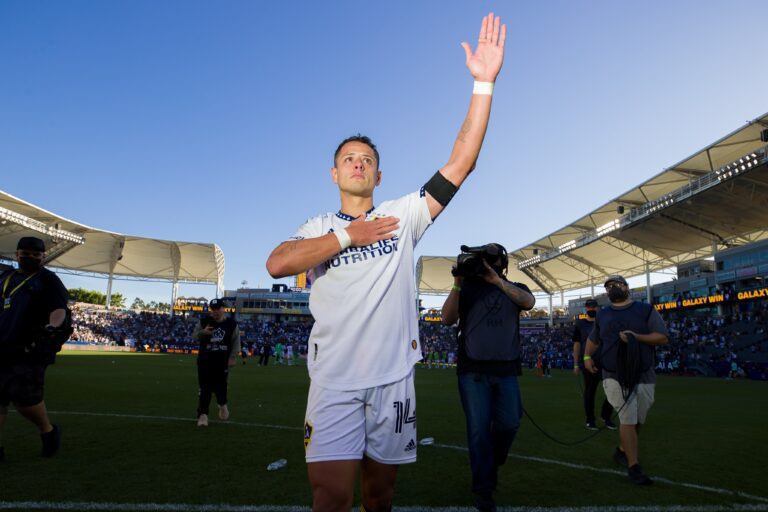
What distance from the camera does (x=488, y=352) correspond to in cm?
451

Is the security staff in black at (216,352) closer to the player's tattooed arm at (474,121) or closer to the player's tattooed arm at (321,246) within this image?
the player's tattooed arm at (321,246)

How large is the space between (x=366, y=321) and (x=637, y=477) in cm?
404

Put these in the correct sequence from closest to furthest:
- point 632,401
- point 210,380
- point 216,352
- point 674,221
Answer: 1. point 632,401
2. point 210,380
3. point 216,352
4. point 674,221

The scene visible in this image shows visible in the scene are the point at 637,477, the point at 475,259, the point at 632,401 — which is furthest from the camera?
the point at 632,401

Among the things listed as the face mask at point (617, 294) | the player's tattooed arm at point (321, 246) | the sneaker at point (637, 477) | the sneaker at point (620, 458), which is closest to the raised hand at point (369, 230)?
the player's tattooed arm at point (321, 246)

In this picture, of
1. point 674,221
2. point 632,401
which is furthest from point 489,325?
point 674,221

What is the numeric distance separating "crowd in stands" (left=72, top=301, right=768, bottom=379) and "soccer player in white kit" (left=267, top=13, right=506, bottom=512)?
60.4 ft

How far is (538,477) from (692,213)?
40103 mm

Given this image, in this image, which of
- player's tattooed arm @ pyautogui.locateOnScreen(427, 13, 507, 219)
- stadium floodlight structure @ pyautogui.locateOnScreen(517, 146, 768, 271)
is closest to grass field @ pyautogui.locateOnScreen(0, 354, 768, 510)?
player's tattooed arm @ pyautogui.locateOnScreen(427, 13, 507, 219)

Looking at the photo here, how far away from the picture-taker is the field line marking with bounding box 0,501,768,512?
3809 millimetres

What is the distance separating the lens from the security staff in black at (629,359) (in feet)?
17.0

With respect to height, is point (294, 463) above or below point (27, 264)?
below

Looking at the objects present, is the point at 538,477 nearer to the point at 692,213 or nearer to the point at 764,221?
the point at 692,213

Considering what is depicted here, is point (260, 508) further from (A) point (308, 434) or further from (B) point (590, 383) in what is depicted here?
(B) point (590, 383)
